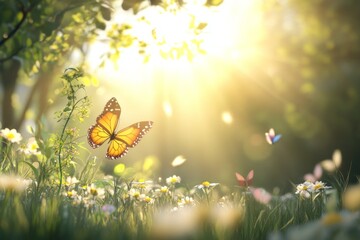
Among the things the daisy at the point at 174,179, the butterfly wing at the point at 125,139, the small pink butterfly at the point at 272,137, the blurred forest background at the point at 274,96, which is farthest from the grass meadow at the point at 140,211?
the blurred forest background at the point at 274,96

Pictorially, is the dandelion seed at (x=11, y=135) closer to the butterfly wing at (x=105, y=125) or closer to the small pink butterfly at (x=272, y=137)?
the butterfly wing at (x=105, y=125)

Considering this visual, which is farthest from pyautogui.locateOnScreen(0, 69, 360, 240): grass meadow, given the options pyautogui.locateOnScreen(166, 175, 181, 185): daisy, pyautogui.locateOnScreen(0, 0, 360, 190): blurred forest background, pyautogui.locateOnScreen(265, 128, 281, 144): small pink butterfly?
pyautogui.locateOnScreen(0, 0, 360, 190): blurred forest background

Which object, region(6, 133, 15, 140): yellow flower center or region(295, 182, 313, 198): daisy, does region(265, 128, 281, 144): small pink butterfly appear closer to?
region(295, 182, 313, 198): daisy

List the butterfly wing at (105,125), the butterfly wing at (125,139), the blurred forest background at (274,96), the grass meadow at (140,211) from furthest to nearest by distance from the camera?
the blurred forest background at (274,96)
the butterfly wing at (125,139)
the butterfly wing at (105,125)
the grass meadow at (140,211)

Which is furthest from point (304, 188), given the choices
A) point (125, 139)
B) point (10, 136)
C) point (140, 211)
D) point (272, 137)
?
point (10, 136)

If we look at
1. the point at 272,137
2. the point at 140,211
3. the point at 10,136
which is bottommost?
the point at 140,211

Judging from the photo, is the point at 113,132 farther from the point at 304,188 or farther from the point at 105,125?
the point at 304,188

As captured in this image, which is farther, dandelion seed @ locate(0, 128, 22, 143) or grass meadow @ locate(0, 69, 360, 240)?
dandelion seed @ locate(0, 128, 22, 143)
